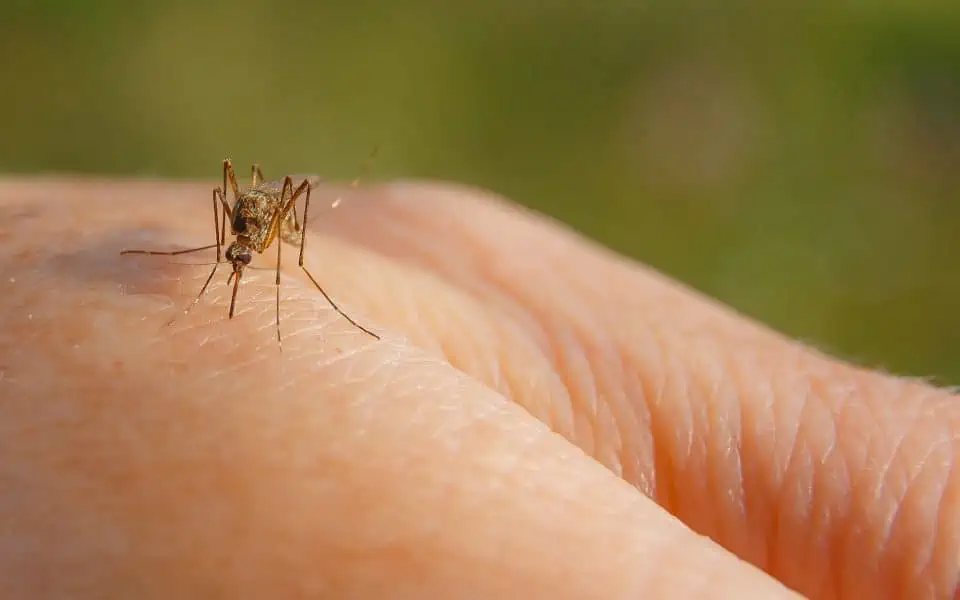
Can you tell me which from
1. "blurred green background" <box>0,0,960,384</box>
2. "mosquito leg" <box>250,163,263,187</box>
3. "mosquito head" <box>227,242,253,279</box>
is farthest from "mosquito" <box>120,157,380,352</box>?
"blurred green background" <box>0,0,960,384</box>

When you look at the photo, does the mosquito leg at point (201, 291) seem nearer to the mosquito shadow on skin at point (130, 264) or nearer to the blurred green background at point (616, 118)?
the mosquito shadow on skin at point (130, 264)

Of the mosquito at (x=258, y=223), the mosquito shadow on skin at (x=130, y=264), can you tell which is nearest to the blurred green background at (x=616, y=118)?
the mosquito at (x=258, y=223)

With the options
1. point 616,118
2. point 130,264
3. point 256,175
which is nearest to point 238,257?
point 130,264

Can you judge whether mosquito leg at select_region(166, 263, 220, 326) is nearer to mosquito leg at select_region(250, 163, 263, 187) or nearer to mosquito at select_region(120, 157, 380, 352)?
mosquito at select_region(120, 157, 380, 352)


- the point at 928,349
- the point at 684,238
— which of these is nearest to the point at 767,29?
the point at 684,238

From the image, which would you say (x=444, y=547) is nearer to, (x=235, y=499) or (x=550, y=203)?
(x=235, y=499)
